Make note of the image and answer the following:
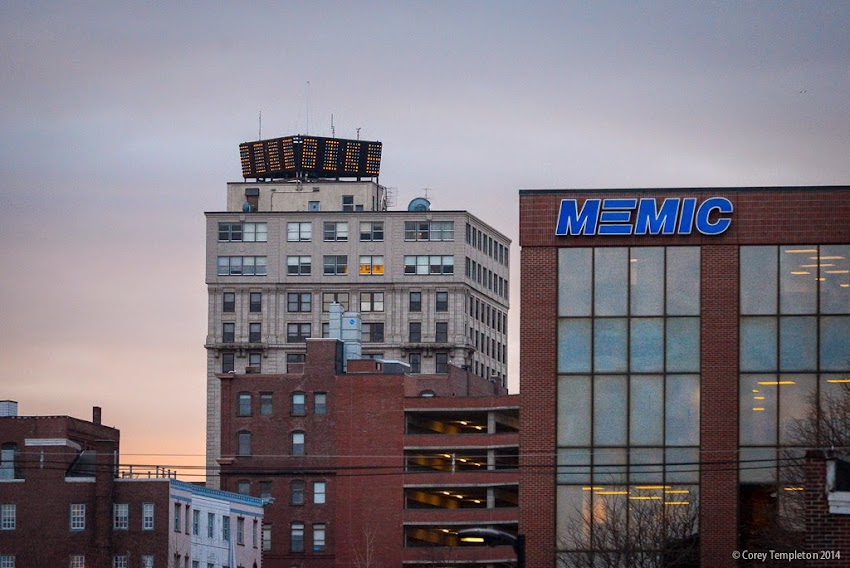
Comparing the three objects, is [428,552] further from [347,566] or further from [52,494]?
[52,494]

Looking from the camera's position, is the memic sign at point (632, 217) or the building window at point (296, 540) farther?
the building window at point (296, 540)

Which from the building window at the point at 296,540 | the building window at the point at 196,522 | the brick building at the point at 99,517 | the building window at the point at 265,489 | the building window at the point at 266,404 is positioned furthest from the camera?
the building window at the point at 266,404

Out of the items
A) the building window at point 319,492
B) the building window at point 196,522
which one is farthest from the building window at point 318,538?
the building window at point 196,522

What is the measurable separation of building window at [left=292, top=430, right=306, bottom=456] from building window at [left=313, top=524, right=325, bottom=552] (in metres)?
7.13

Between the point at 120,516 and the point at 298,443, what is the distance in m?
38.1

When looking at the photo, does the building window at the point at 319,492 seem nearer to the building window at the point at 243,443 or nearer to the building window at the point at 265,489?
the building window at the point at 265,489

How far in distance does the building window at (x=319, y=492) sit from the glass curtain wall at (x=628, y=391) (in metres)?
76.2

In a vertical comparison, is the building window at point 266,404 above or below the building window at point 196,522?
above

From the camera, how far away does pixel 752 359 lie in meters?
98.7

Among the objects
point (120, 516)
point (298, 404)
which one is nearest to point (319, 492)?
point (298, 404)

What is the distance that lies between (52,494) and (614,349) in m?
56.2

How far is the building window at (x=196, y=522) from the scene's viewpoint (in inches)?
5669

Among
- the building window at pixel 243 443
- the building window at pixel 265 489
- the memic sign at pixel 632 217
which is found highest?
the memic sign at pixel 632 217

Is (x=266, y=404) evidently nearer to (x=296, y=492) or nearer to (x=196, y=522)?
(x=296, y=492)
